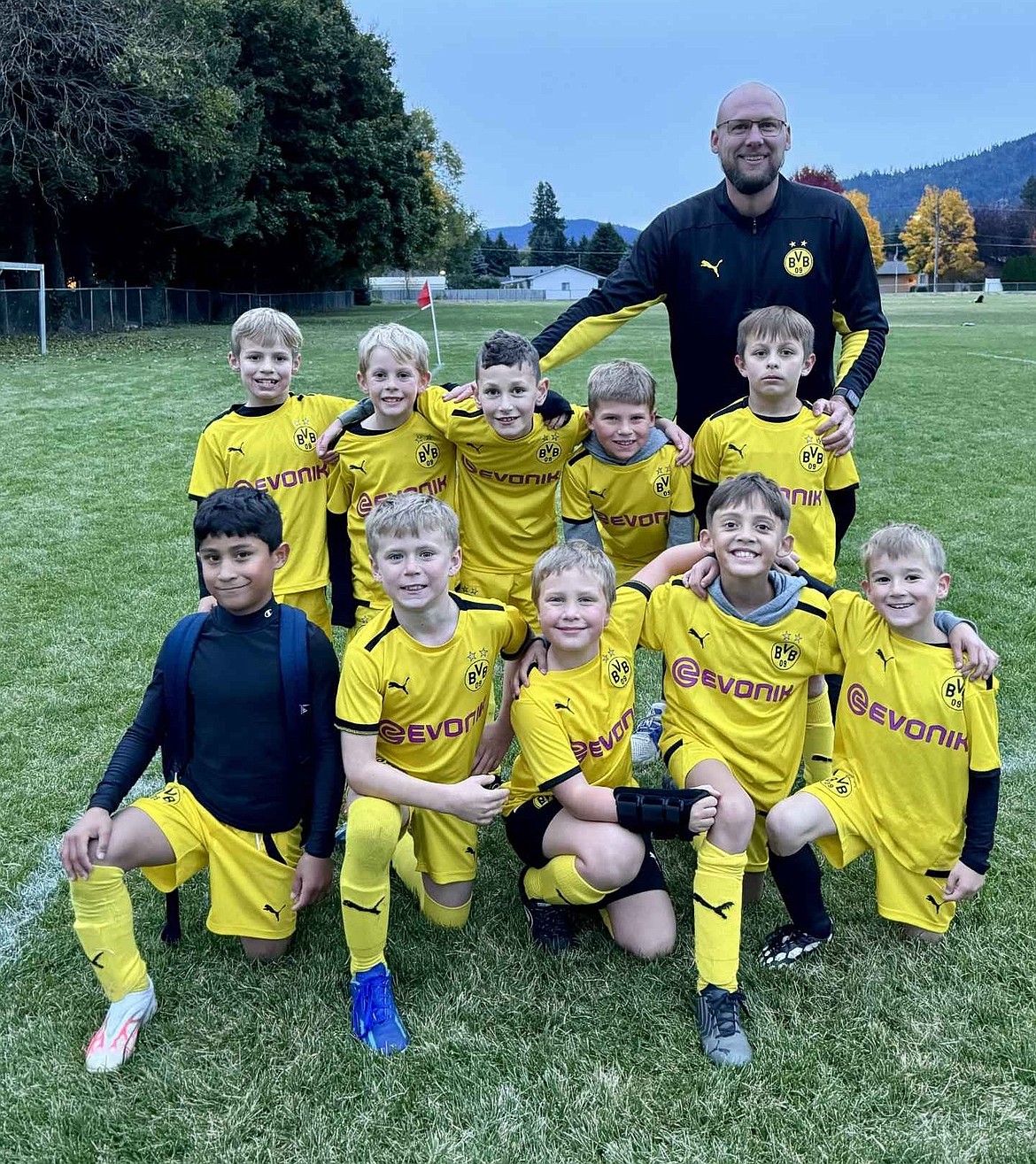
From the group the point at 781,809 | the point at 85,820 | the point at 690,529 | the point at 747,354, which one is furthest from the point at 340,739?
the point at 747,354

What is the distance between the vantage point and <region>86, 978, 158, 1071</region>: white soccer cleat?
7.93 feet

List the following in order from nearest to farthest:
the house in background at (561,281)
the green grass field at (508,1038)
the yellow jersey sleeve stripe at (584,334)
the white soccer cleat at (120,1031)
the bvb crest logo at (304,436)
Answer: the green grass field at (508,1038), the white soccer cleat at (120,1031), the bvb crest logo at (304,436), the yellow jersey sleeve stripe at (584,334), the house in background at (561,281)

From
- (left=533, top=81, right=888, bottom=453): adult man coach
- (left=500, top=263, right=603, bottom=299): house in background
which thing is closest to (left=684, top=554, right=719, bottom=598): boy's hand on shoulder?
(left=533, top=81, right=888, bottom=453): adult man coach

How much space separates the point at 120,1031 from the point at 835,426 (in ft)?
9.44

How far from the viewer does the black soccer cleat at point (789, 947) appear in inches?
109

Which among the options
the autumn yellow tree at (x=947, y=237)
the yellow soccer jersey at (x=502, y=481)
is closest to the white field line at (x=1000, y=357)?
the yellow soccer jersey at (x=502, y=481)

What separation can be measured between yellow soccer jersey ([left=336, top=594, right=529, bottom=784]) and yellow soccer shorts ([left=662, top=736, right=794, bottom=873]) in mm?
614

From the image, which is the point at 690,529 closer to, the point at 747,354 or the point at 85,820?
the point at 747,354

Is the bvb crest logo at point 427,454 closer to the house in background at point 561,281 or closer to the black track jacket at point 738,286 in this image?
the black track jacket at point 738,286

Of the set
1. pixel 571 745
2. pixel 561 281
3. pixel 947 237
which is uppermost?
pixel 947 237

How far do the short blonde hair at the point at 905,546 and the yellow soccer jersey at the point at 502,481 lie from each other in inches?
50.4

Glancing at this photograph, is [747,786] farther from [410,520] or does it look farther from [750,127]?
[750,127]

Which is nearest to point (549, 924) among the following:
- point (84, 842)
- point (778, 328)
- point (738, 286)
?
point (84, 842)

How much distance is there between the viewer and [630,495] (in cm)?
362
